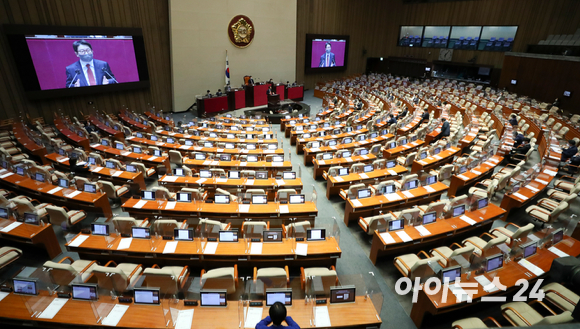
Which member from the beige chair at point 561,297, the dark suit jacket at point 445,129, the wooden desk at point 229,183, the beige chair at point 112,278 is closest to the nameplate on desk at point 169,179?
the wooden desk at point 229,183

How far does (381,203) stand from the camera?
7.48 m

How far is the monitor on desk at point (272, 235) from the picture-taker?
5.84 metres

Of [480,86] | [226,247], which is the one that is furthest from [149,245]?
[480,86]

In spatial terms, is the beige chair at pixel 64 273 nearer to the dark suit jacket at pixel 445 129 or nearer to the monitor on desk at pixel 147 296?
the monitor on desk at pixel 147 296

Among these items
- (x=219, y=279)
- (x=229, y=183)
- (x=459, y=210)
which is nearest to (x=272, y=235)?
(x=219, y=279)

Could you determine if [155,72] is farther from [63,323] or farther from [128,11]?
[63,323]

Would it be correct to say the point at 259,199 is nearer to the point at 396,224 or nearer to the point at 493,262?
the point at 396,224

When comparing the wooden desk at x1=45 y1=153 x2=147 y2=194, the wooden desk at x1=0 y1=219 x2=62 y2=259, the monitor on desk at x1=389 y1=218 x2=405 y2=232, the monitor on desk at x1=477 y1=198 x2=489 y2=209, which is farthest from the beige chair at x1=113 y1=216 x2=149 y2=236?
the monitor on desk at x1=477 y1=198 x2=489 y2=209

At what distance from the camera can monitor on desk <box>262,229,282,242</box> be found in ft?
19.2

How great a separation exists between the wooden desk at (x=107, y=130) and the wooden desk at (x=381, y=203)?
11.2 meters

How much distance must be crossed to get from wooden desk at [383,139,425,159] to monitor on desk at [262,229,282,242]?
674cm

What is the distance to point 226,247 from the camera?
5672 millimetres

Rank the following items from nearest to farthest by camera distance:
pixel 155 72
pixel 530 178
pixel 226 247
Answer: pixel 226 247 → pixel 530 178 → pixel 155 72

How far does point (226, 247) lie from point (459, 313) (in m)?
4.39
